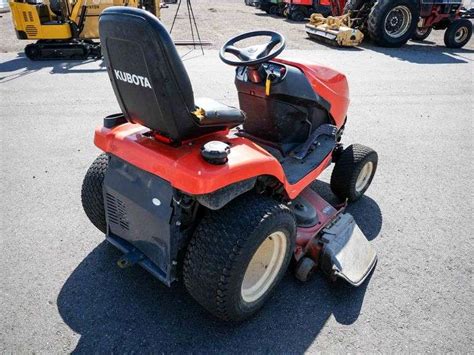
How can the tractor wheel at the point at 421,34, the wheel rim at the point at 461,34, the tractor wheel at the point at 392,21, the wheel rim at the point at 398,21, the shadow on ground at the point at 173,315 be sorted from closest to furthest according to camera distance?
the shadow on ground at the point at 173,315
the tractor wheel at the point at 392,21
the wheel rim at the point at 398,21
the wheel rim at the point at 461,34
the tractor wheel at the point at 421,34

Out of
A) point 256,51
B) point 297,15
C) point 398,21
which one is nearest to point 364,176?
point 256,51

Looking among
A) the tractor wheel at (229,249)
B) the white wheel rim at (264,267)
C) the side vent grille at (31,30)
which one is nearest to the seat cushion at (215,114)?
the tractor wheel at (229,249)

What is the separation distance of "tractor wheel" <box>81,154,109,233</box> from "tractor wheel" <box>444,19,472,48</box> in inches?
410

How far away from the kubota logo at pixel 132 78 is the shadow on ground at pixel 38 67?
552cm

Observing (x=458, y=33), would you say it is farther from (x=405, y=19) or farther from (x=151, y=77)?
(x=151, y=77)

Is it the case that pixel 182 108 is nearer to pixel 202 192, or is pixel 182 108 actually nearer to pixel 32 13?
pixel 202 192

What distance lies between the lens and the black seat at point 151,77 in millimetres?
1440

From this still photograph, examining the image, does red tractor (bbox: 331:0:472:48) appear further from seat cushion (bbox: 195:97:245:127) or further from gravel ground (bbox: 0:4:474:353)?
seat cushion (bbox: 195:97:245:127)

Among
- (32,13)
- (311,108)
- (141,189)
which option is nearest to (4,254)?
(141,189)

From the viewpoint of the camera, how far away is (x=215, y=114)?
1.76 meters

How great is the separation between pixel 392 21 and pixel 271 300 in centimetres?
932

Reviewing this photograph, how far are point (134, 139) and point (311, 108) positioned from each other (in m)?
1.37

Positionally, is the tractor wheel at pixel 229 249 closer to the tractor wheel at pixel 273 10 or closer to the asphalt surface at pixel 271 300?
the asphalt surface at pixel 271 300

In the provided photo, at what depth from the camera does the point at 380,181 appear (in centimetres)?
338
